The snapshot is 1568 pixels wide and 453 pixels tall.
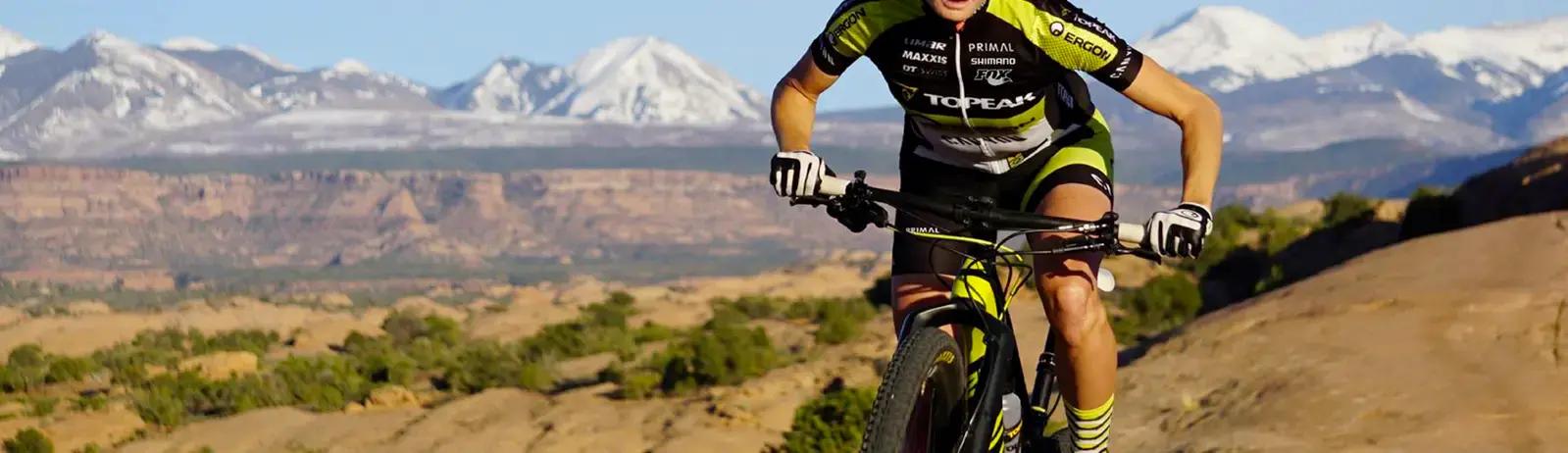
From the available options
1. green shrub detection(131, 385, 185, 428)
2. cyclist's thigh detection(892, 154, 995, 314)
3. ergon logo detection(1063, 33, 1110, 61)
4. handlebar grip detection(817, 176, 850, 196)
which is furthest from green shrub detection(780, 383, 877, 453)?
green shrub detection(131, 385, 185, 428)

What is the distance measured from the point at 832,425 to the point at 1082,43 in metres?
9.83

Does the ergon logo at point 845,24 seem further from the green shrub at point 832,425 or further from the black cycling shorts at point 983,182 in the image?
the green shrub at point 832,425

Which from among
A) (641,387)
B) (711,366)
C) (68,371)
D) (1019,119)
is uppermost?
(1019,119)

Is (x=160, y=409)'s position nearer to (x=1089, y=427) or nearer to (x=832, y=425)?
(x=832, y=425)

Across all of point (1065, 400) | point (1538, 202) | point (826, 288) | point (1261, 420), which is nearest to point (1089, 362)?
point (1065, 400)

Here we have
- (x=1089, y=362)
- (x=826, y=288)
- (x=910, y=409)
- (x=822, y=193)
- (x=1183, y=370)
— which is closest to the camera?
(x=910, y=409)

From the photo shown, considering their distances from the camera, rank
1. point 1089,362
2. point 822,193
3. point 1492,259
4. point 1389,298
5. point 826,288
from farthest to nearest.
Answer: point 826,288
point 1492,259
point 1389,298
point 1089,362
point 822,193

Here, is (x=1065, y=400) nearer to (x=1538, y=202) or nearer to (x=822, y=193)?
(x=822, y=193)

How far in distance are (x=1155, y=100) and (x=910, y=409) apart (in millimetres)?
1784

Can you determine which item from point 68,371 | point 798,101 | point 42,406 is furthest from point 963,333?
point 68,371

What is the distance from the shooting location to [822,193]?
6.87 metres

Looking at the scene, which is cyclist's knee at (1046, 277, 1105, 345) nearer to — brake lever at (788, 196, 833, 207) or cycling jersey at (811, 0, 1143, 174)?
cycling jersey at (811, 0, 1143, 174)

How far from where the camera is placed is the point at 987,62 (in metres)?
7.18

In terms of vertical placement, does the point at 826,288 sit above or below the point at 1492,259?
below
